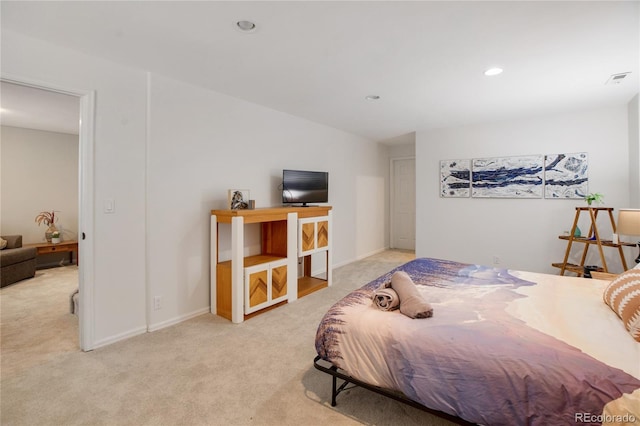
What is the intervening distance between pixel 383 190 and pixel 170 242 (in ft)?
16.4

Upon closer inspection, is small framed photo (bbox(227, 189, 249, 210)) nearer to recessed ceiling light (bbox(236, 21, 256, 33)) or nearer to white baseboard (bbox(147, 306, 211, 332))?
white baseboard (bbox(147, 306, 211, 332))

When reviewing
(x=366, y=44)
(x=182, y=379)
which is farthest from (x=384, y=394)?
(x=366, y=44)

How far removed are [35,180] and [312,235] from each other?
506 centimetres

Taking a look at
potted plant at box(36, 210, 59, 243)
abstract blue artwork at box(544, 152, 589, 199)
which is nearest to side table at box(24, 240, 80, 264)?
potted plant at box(36, 210, 59, 243)

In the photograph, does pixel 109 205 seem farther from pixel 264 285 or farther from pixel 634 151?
pixel 634 151

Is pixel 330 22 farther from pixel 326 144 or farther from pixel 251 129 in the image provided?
pixel 326 144

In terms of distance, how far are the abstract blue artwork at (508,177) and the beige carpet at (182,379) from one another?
3402 millimetres

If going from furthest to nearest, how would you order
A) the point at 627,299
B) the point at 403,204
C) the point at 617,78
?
the point at 403,204
the point at 617,78
the point at 627,299

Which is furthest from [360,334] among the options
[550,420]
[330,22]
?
[330,22]

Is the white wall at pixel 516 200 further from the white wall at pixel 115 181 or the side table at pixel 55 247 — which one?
the side table at pixel 55 247

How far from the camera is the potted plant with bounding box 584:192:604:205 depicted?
3576 millimetres

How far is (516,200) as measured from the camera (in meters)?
4.39

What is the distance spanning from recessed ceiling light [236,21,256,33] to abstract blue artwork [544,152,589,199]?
4312 millimetres

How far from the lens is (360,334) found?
64.2 inches
